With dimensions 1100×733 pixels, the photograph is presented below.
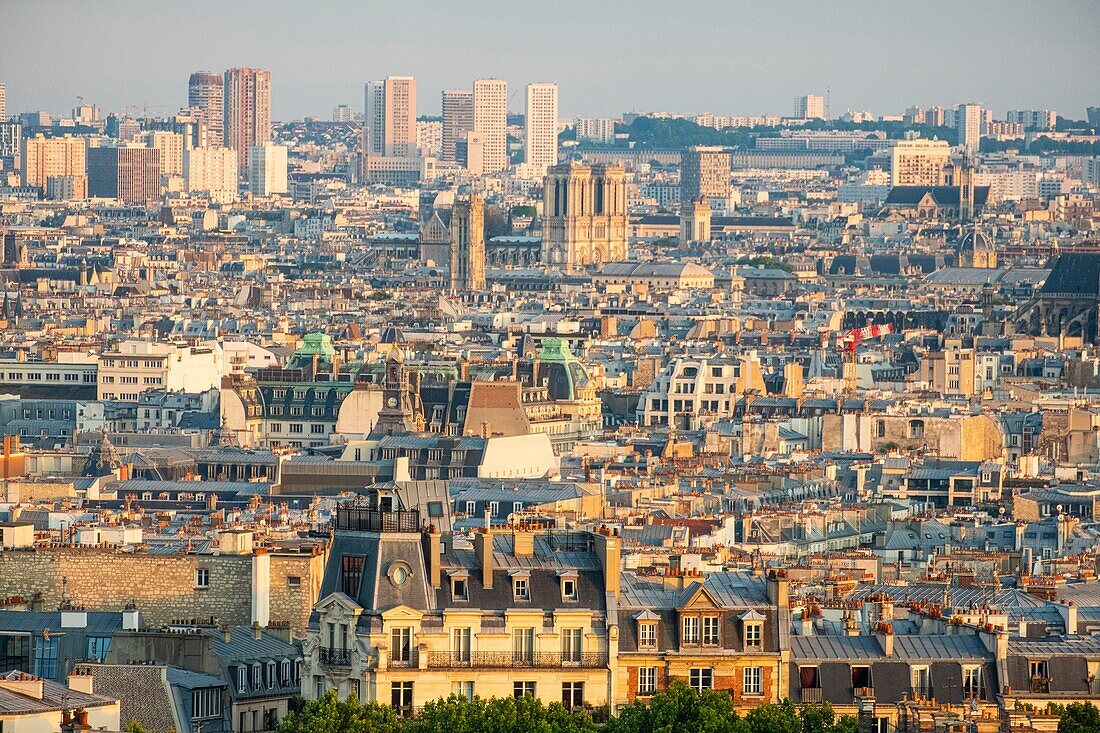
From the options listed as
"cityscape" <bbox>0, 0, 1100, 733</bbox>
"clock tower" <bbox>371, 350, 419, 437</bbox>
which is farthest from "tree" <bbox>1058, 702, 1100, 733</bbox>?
"clock tower" <bbox>371, 350, 419, 437</bbox>

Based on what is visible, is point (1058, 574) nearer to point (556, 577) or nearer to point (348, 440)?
point (556, 577)

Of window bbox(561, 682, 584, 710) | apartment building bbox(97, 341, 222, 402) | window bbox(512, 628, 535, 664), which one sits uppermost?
window bbox(512, 628, 535, 664)

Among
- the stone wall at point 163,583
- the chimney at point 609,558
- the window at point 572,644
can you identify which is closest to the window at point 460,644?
the window at point 572,644

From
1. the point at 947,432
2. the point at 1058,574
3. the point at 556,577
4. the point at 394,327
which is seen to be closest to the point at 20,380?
Result: the point at 947,432

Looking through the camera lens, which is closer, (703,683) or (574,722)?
(574,722)

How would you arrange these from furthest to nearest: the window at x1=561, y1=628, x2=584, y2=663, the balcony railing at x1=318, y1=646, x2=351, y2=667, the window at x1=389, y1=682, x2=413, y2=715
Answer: the window at x1=561, y1=628, x2=584, y2=663
the balcony railing at x1=318, y1=646, x2=351, y2=667
the window at x1=389, y1=682, x2=413, y2=715

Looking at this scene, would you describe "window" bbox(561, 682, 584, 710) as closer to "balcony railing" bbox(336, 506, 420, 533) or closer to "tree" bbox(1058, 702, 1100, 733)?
"balcony railing" bbox(336, 506, 420, 533)

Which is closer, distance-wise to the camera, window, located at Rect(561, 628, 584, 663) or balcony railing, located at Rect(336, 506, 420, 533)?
balcony railing, located at Rect(336, 506, 420, 533)
